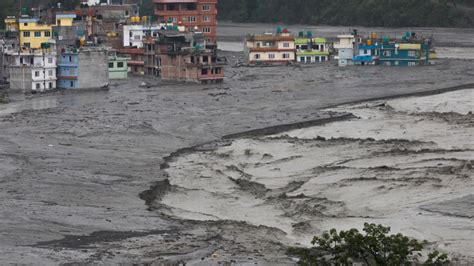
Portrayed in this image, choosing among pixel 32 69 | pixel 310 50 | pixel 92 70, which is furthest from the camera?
pixel 310 50

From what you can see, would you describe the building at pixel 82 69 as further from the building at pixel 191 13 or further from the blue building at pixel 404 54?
the blue building at pixel 404 54

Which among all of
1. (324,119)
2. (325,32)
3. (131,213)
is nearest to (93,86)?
(324,119)

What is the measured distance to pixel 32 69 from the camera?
54.0 m

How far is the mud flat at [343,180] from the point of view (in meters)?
25.7

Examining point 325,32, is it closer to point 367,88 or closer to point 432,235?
point 367,88

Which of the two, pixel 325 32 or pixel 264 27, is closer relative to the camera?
pixel 325 32

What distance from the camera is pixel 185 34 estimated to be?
61.8m

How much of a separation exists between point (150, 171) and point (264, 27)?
2813 inches

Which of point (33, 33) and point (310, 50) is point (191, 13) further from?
point (33, 33)

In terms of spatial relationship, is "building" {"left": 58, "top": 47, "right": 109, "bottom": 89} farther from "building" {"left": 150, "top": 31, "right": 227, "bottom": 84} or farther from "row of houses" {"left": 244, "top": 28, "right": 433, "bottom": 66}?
"row of houses" {"left": 244, "top": 28, "right": 433, "bottom": 66}

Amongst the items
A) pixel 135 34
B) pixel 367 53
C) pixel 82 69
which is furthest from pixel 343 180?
pixel 367 53

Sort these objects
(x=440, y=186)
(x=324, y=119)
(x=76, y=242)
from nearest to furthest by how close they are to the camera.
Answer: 1. (x=76, y=242)
2. (x=440, y=186)
3. (x=324, y=119)

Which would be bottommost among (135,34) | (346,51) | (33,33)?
(346,51)

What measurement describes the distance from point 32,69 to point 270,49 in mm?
20144
